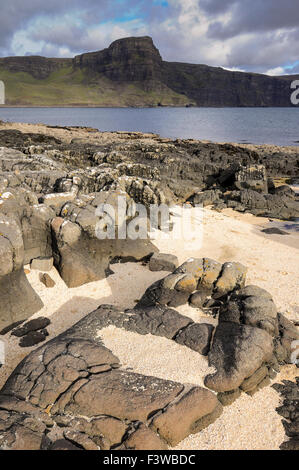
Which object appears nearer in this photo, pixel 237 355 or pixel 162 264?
pixel 237 355

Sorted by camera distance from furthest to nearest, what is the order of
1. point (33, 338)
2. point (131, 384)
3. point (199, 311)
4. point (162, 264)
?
point (162, 264) → point (199, 311) → point (33, 338) → point (131, 384)

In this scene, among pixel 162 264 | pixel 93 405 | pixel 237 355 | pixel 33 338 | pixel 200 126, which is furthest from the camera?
pixel 200 126

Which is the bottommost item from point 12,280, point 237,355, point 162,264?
point 237,355

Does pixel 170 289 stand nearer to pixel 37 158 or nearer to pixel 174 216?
pixel 174 216

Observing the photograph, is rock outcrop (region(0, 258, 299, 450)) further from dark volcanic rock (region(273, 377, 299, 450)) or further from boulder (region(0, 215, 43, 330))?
boulder (region(0, 215, 43, 330))

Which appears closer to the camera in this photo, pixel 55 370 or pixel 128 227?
pixel 55 370

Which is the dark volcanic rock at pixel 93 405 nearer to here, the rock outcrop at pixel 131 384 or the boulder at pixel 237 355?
the rock outcrop at pixel 131 384

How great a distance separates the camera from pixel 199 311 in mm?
8836

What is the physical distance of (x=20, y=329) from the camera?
27.4 feet

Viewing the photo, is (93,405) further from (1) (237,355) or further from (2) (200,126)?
(2) (200,126)

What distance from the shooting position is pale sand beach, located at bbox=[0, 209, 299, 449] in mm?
5574

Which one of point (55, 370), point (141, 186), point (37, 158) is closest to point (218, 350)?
point (55, 370)

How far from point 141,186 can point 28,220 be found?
6730mm

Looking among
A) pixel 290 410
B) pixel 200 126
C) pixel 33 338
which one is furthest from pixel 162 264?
pixel 200 126
